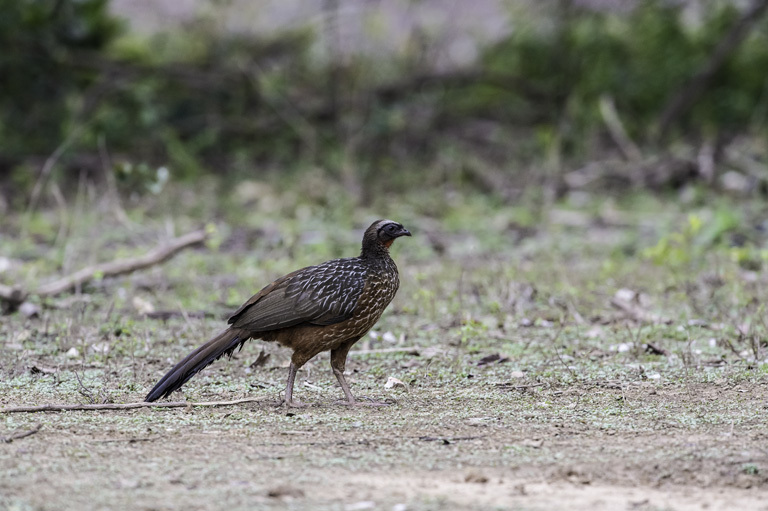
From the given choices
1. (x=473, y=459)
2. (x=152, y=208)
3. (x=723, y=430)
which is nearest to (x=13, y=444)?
(x=473, y=459)

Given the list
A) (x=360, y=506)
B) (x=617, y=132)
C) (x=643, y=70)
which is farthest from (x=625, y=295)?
(x=643, y=70)

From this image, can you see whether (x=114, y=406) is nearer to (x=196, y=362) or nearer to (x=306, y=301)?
(x=196, y=362)

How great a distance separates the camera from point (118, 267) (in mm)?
8031

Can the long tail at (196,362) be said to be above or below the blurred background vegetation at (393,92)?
below

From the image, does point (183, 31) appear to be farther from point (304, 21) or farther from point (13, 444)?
point (13, 444)

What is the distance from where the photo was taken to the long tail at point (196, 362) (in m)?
4.99

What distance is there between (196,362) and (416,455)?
59.8 inches

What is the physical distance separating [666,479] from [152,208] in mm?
9374

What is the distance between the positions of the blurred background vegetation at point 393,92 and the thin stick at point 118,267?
4.48 meters

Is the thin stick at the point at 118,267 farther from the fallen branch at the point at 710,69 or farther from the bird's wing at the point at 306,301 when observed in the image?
the fallen branch at the point at 710,69

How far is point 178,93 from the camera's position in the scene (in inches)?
555

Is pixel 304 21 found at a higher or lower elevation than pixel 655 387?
higher

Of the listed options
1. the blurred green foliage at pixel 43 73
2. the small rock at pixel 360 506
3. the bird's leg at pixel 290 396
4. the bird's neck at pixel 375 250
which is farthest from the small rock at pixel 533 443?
the blurred green foliage at pixel 43 73

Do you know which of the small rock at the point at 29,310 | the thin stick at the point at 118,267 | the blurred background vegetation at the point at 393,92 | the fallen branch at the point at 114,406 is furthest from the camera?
the blurred background vegetation at the point at 393,92
